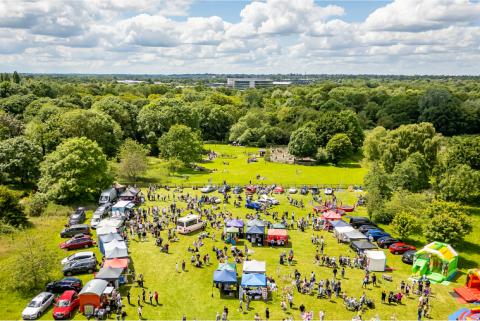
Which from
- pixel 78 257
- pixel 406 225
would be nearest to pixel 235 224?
pixel 78 257

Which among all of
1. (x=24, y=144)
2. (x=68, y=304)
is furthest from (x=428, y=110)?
(x=68, y=304)

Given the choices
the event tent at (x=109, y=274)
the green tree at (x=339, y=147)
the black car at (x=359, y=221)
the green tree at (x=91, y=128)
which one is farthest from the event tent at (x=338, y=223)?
the green tree at (x=91, y=128)

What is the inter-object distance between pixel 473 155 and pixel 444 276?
79.1 feet

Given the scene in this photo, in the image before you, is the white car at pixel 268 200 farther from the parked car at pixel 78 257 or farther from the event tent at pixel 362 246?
the parked car at pixel 78 257

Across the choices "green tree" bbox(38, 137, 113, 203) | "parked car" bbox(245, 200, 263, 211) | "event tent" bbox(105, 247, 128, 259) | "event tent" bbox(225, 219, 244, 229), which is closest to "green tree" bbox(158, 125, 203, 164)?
"green tree" bbox(38, 137, 113, 203)

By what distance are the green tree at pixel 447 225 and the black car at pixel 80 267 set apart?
29509mm

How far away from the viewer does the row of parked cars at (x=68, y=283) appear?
24.4 metres

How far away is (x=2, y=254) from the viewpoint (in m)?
32.8

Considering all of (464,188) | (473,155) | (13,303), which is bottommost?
(13,303)

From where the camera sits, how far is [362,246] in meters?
34.6

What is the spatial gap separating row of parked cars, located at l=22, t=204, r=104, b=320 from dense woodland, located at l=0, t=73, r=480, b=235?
7.26 meters

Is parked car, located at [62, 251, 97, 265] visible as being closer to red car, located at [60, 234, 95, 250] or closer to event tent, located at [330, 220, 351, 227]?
red car, located at [60, 234, 95, 250]

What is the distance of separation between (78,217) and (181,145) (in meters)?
29.9

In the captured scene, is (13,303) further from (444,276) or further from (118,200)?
(444,276)
